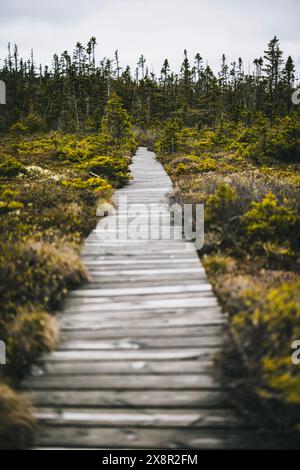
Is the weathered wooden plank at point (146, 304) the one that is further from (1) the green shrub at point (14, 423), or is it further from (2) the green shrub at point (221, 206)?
(2) the green shrub at point (221, 206)

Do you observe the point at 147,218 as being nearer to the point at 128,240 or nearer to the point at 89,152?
the point at 128,240

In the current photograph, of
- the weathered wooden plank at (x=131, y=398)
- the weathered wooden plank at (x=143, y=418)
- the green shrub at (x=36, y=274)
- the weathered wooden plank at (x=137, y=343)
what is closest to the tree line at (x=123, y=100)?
the green shrub at (x=36, y=274)

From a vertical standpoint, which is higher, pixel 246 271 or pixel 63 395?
pixel 246 271

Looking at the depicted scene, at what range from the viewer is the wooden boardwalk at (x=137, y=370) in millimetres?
2834

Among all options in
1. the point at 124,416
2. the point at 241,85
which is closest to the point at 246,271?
the point at 124,416

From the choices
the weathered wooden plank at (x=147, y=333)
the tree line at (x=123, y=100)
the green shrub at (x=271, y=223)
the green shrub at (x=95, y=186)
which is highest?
the tree line at (x=123, y=100)

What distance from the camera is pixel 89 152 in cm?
1934

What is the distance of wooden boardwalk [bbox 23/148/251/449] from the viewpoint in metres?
2.83

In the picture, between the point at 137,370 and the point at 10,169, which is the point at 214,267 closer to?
the point at 137,370

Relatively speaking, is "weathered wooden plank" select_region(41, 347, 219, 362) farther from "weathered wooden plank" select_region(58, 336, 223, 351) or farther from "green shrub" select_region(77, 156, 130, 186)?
"green shrub" select_region(77, 156, 130, 186)

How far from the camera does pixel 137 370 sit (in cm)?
344

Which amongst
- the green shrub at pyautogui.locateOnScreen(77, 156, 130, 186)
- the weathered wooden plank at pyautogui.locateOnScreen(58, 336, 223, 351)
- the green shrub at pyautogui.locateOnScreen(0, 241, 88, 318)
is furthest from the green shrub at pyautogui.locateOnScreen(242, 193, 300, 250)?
the green shrub at pyautogui.locateOnScreen(77, 156, 130, 186)

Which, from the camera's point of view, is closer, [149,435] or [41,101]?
[149,435]

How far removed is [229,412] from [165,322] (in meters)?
1.38
